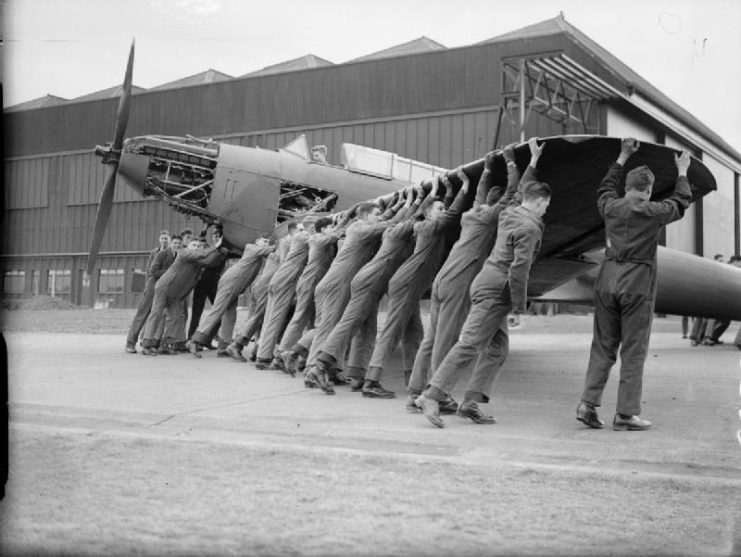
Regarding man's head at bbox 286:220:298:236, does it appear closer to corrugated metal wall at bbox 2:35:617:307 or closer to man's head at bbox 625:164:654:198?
man's head at bbox 625:164:654:198

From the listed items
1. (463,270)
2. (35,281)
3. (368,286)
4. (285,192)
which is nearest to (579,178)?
(463,270)

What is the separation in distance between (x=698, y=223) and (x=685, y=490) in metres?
29.8

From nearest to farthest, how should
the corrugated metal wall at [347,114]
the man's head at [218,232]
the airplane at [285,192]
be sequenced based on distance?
1. the airplane at [285,192]
2. the man's head at [218,232]
3. the corrugated metal wall at [347,114]

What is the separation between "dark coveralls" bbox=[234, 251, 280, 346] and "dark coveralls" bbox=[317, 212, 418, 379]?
10.5 feet

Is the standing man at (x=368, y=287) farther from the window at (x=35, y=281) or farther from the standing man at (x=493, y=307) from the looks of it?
the window at (x=35, y=281)

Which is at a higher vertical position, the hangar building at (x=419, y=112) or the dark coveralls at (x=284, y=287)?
the hangar building at (x=419, y=112)

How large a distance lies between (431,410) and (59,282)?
3868 centimetres

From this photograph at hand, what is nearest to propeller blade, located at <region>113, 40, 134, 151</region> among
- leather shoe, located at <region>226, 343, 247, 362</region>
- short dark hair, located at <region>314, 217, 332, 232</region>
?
short dark hair, located at <region>314, 217, 332, 232</region>

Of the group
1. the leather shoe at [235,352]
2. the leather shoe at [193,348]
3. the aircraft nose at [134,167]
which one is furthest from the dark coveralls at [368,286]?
the aircraft nose at [134,167]

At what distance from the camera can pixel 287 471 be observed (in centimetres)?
390

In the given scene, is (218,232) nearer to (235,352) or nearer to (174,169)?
(174,169)

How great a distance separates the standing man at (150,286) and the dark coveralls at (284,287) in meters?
3.14

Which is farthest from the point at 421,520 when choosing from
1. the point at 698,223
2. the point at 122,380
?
the point at 698,223

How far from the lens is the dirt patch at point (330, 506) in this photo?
107 inches
